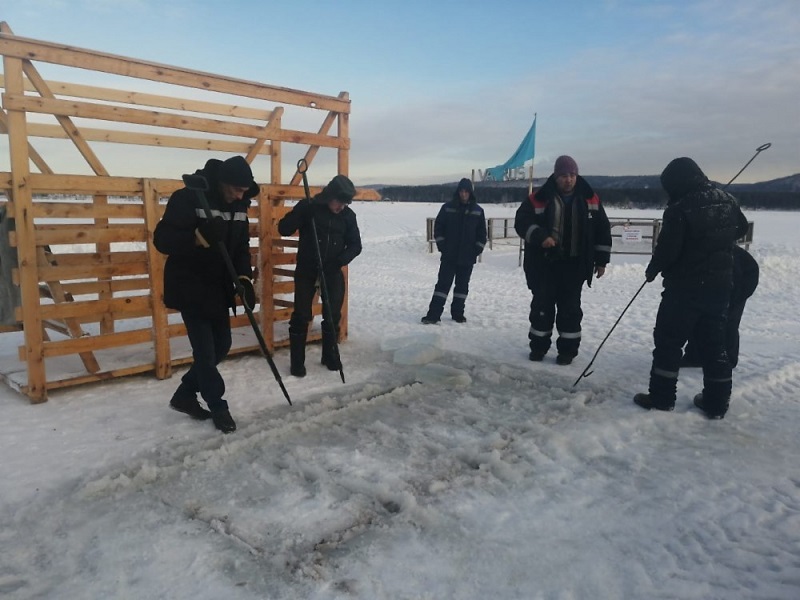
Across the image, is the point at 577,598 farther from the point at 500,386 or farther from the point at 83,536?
the point at 500,386

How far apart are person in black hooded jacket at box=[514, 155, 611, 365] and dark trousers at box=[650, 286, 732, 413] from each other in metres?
1.32

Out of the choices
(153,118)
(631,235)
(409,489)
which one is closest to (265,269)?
(153,118)

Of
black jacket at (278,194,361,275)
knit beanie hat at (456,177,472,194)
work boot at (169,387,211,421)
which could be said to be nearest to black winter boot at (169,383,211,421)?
work boot at (169,387,211,421)

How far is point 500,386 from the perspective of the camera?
537cm

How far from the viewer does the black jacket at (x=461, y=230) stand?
828cm

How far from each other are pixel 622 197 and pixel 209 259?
84265 mm

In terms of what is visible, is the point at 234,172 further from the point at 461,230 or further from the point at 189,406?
the point at 461,230

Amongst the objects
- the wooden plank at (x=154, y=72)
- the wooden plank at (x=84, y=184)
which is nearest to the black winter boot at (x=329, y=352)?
the wooden plank at (x=84, y=184)

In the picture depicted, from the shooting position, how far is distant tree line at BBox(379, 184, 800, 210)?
75.5 m

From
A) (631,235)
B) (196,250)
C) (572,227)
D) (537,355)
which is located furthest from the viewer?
(631,235)

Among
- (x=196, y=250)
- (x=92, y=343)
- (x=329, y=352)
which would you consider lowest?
(x=329, y=352)

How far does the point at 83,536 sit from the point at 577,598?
89.8 inches

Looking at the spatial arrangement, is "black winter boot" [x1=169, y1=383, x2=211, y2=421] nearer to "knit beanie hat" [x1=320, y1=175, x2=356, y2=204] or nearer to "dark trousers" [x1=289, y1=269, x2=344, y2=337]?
"dark trousers" [x1=289, y1=269, x2=344, y2=337]

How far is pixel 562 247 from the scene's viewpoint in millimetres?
5926
